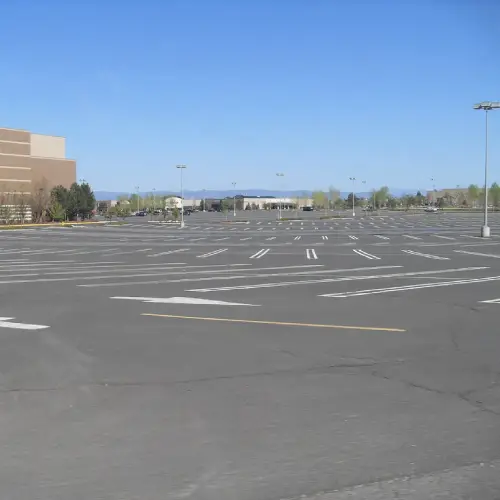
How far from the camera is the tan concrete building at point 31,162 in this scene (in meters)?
90.9

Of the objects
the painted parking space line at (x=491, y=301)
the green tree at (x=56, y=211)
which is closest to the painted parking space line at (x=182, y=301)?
the painted parking space line at (x=491, y=301)

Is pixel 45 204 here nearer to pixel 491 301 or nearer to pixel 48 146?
pixel 48 146

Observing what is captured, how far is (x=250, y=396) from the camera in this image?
636 cm

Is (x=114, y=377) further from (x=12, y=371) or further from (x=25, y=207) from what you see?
(x=25, y=207)

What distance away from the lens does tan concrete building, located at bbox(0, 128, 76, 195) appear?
9088 centimetres

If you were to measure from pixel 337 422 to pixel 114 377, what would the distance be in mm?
2793

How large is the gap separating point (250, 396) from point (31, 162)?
96.0 metres

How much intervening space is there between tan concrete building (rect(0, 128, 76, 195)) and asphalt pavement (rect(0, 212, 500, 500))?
82.9 meters

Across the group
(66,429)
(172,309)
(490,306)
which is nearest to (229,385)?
(66,429)

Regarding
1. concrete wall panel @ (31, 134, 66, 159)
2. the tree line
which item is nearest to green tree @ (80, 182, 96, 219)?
the tree line

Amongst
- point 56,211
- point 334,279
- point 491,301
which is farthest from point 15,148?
point 491,301

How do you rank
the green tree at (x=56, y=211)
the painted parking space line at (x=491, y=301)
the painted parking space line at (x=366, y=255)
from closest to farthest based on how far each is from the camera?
1. the painted parking space line at (x=491, y=301)
2. the painted parking space line at (x=366, y=255)
3. the green tree at (x=56, y=211)

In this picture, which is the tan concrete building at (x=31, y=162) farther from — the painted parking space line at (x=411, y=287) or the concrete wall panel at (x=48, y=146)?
the painted parking space line at (x=411, y=287)

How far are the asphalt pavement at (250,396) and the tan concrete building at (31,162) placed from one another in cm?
8295
